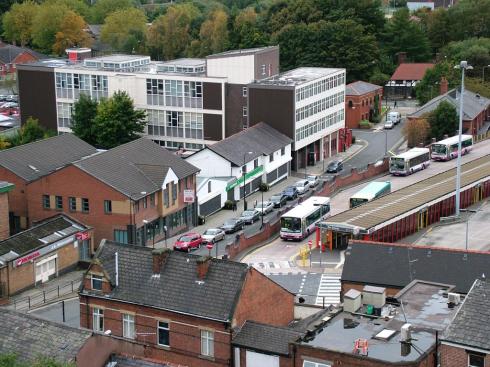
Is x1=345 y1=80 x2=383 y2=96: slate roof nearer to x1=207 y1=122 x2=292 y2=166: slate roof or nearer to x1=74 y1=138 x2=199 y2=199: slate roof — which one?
x1=207 y1=122 x2=292 y2=166: slate roof

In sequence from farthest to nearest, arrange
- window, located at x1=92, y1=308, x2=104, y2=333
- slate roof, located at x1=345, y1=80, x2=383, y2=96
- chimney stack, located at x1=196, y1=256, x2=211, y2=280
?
slate roof, located at x1=345, y1=80, x2=383, y2=96 < window, located at x1=92, y1=308, x2=104, y2=333 < chimney stack, located at x1=196, y1=256, x2=211, y2=280

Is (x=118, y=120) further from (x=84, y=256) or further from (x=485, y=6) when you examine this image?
(x=485, y=6)

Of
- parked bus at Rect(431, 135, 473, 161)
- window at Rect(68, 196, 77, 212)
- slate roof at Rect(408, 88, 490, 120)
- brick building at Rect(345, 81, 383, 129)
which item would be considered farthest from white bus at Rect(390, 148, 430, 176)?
window at Rect(68, 196, 77, 212)

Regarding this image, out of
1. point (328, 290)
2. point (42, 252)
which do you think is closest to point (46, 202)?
point (42, 252)

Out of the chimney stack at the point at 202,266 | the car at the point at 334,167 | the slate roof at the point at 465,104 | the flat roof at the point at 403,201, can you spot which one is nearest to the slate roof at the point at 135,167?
the flat roof at the point at 403,201

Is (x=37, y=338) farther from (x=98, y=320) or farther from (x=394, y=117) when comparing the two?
(x=394, y=117)
